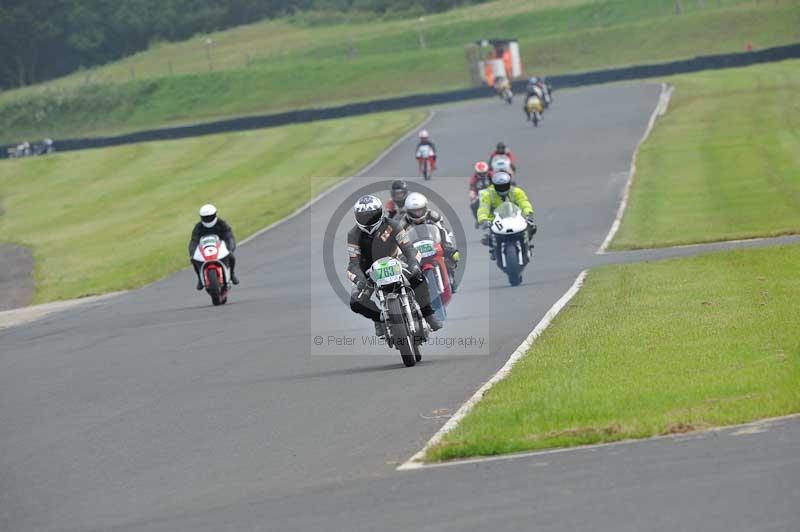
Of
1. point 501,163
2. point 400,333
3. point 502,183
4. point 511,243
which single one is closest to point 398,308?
point 400,333

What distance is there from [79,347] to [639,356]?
28.5ft

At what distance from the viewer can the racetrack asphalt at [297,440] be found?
754 centimetres

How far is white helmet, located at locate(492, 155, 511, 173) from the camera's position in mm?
26938

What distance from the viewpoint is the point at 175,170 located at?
186 feet

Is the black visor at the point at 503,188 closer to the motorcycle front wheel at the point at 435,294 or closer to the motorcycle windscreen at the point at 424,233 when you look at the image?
the motorcycle windscreen at the point at 424,233

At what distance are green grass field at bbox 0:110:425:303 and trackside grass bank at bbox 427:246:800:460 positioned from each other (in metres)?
15.5

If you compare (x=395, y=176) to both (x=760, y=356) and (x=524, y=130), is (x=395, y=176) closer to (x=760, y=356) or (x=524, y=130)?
(x=524, y=130)

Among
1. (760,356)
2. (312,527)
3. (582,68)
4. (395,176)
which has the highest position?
(582,68)

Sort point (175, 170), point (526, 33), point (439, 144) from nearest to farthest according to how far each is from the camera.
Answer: point (439, 144) → point (175, 170) → point (526, 33)

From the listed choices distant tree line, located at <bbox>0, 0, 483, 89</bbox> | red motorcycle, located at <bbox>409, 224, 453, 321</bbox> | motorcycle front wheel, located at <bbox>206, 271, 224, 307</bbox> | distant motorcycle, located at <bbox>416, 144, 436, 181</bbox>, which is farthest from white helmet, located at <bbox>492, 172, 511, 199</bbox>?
distant tree line, located at <bbox>0, 0, 483, 89</bbox>

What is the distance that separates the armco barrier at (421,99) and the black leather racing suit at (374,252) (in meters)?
53.1

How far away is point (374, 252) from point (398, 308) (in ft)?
2.62

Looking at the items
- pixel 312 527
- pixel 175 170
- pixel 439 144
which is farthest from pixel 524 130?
pixel 312 527

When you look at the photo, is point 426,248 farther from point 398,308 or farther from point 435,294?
point 398,308
